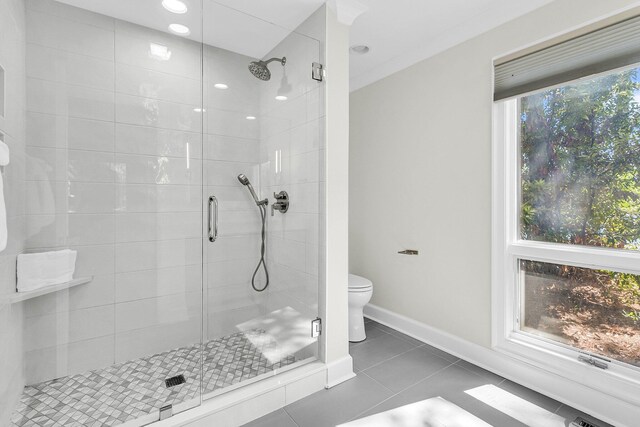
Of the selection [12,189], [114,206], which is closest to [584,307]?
[114,206]

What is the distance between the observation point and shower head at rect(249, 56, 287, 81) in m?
2.02

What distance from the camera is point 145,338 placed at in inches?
75.0

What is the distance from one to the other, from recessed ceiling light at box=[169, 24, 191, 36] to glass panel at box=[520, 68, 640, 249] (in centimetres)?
218

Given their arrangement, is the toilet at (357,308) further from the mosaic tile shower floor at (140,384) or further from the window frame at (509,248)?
the window frame at (509,248)

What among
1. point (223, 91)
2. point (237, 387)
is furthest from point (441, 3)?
point (237, 387)

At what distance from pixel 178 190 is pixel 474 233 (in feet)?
6.77

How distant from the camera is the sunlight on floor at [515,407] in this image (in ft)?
5.26

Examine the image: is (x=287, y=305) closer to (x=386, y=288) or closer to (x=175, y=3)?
(x=386, y=288)

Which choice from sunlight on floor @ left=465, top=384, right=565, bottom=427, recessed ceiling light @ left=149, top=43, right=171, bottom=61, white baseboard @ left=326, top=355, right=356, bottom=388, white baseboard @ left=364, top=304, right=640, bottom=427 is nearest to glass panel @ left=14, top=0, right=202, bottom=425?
recessed ceiling light @ left=149, top=43, right=171, bottom=61

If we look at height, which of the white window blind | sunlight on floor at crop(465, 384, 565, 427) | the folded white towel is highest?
the white window blind

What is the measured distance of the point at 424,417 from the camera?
5.41 feet

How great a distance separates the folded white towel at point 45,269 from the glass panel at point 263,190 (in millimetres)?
711

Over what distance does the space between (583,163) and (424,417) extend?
1.71 metres

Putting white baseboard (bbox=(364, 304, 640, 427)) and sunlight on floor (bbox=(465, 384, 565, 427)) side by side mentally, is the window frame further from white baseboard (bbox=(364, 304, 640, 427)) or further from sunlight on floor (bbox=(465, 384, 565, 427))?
sunlight on floor (bbox=(465, 384, 565, 427))
